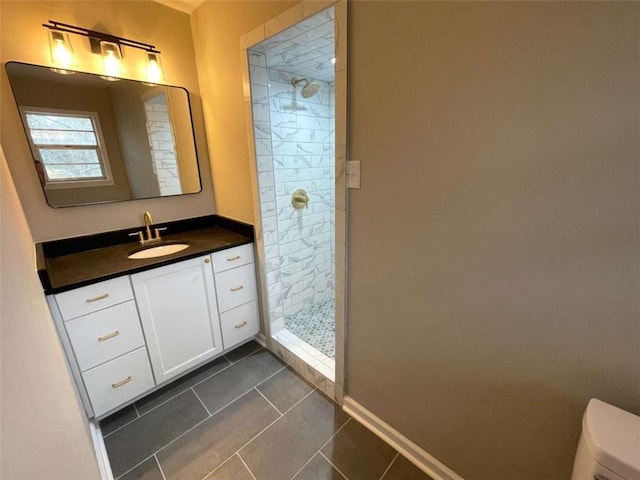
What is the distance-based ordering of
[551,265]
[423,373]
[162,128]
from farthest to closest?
[162,128] < [423,373] < [551,265]

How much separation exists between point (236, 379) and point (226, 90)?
6.23 feet

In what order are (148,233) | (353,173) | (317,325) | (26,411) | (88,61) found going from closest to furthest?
(26,411) < (353,173) < (88,61) < (148,233) < (317,325)

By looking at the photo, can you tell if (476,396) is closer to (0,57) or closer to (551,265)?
(551,265)

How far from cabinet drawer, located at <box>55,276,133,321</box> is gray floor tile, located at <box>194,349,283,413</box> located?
776 mm

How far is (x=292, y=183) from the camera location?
2156 millimetres

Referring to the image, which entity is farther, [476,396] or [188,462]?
[188,462]

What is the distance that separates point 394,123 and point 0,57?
193 centimetres

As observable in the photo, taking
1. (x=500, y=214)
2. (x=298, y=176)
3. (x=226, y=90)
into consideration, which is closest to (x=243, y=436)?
(x=500, y=214)

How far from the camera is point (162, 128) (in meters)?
1.83

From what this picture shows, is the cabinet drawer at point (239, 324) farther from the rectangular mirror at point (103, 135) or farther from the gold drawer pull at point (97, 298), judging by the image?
the rectangular mirror at point (103, 135)

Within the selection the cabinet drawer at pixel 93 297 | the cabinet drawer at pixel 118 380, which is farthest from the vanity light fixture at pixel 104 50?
the cabinet drawer at pixel 118 380

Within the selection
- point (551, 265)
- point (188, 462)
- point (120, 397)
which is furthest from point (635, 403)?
point (120, 397)

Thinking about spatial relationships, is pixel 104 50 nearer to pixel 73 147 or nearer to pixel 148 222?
pixel 73 147

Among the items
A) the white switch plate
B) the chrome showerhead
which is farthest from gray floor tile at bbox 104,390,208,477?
the chrome showerhead
